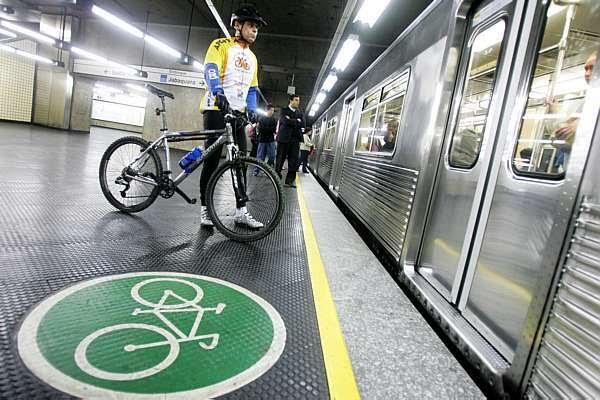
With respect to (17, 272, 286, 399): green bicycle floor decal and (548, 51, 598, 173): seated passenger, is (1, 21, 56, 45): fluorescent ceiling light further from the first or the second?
(548, 51, 598, 173): seated passenger

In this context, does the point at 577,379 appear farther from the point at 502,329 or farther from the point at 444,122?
the point at 444,122

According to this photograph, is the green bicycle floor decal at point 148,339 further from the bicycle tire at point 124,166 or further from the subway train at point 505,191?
the bicycle tire at point 124,166

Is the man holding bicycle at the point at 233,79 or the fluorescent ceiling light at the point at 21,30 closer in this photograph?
the man holding bicycle at the point at 233,79

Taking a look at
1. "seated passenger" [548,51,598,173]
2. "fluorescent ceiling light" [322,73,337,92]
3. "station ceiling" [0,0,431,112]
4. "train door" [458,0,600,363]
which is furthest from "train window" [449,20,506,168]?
"fluorescent ceiling light" [322,73,337,92]

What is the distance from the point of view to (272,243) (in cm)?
314

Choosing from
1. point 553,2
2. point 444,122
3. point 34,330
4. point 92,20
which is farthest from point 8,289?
point 92,20

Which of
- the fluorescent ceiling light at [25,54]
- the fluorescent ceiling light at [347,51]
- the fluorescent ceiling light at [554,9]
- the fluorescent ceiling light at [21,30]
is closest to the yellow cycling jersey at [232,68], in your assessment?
the fluorescent ceiling light at [554,9]

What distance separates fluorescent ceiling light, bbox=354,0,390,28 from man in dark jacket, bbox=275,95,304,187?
7.10 feet

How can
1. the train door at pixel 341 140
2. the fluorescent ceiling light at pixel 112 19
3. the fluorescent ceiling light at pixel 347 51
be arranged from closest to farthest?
1. the train door at pixel 341 140
2. the fluorescent ceiling light at pixel 347 51
3. the fluorescent ceiling light at pixel 112 19

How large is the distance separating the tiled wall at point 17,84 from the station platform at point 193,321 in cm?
1809

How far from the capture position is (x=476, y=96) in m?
2.33

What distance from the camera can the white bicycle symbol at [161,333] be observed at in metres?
1.21

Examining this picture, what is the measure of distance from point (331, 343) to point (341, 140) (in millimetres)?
6736

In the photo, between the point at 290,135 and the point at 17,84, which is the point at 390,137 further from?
the point at 17,84
